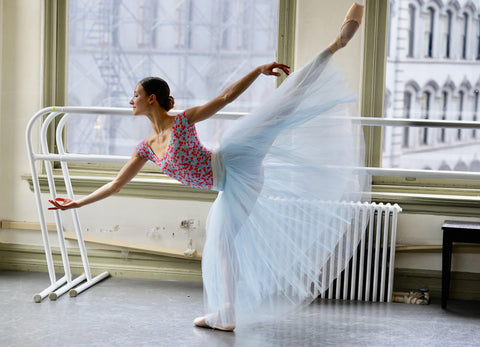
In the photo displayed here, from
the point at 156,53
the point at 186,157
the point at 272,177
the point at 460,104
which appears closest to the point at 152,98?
the point at 186,157

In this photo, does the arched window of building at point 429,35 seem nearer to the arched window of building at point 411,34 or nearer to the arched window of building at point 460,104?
the arched window of building at point 411,34

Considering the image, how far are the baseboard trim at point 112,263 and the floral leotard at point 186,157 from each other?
1.35m

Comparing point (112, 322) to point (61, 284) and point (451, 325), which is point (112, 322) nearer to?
point (61, 284)

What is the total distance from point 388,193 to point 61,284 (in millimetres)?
1971

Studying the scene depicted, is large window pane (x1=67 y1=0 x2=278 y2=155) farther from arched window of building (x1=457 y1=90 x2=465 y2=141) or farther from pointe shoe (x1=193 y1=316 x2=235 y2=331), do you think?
pointe shoe (x1=193 y1=316 x2=235 y2=331)

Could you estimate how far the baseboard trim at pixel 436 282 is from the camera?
165 inches

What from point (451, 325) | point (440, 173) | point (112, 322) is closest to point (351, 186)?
point (440, 173)

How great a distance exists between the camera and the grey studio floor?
3.23 m

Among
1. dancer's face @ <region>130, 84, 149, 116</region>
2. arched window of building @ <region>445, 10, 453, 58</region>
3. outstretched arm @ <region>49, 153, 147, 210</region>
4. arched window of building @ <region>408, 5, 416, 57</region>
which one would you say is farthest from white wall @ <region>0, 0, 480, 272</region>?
dancer's face @ <region>130, 84, 149, 116</region>

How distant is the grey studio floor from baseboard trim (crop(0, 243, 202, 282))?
0.23 metres

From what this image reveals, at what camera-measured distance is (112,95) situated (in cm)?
458

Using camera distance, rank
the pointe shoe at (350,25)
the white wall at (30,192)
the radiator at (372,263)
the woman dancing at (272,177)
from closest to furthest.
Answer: the pointe shoe at (350,25), the woman dancing at (272,177), the radiator at (372,263), the white wall at (30,192)

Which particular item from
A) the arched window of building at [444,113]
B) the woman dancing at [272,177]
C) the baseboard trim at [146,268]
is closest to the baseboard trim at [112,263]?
the baseboard trim at [146,268]

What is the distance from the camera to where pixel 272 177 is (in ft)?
10.5
